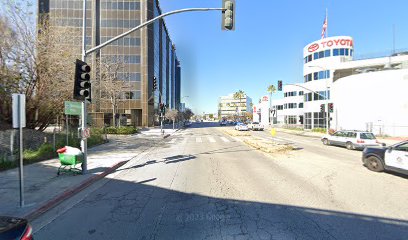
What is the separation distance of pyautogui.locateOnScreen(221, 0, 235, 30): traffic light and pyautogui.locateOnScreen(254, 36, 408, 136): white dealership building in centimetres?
2334

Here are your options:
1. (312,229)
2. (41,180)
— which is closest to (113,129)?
(41,180)

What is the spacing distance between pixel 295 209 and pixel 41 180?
25.3 ft

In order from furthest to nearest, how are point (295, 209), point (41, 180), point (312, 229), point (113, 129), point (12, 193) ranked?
point (113, 129), point (41, 180), point (12, 193), point (295, 209), point (312, 229)

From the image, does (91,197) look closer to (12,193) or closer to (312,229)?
(12,193)

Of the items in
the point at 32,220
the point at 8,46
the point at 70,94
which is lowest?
the point at 32,220

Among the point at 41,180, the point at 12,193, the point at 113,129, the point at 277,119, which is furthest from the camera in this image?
the point at 277,119

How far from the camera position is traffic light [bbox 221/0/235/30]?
8.97m

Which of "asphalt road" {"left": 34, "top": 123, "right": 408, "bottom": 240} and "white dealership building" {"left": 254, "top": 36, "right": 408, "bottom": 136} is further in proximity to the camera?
"white dealership building" {"left": 254, "top": 36, "right": 408, "bottom": 136}

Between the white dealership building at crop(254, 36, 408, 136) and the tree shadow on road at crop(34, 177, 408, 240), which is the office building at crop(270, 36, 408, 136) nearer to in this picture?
the white dealership building at crop(254, 36, 408, 136)

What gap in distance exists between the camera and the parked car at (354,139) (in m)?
17.0

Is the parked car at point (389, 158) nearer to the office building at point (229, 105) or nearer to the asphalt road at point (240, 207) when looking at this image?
the asphalt road at point (240, 207)

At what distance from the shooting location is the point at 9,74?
1355 cm

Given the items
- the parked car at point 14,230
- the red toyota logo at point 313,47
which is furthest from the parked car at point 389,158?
the red toyota logo at point 313,47

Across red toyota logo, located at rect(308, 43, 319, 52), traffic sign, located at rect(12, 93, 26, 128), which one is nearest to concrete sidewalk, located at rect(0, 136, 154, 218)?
traffic sign, located at rect(12, 93, 26, 128)
